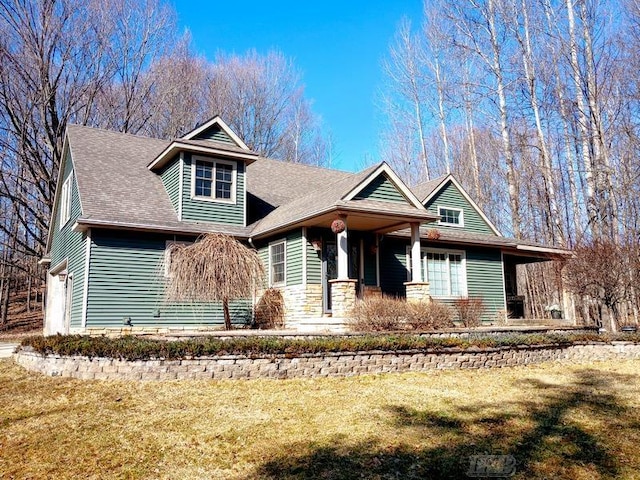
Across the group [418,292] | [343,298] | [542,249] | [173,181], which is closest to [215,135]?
[173,181]

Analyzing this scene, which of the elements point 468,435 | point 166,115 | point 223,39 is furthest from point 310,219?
point 223,39

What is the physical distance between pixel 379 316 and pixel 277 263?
4.59 meters

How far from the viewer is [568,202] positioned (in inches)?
1118

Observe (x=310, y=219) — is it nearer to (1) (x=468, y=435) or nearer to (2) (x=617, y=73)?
(1) (x=468, y=435)

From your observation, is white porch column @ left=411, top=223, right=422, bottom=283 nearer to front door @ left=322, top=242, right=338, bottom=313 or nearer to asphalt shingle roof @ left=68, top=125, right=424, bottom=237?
asphalt shingle roof @ left=68, top=125, right=424, bottom=237

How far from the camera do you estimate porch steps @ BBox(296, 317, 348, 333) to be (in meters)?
11.5

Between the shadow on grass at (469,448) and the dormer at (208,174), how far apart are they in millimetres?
9916

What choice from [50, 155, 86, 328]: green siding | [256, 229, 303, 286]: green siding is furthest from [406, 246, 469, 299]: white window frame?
[50, 155, 86, 328]: green siding

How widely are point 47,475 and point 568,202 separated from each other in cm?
2920

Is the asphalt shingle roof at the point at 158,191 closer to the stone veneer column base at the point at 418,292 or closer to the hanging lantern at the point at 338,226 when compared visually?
the hanging lantern at the point at 338,226

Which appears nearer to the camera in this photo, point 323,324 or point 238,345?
point 238,345

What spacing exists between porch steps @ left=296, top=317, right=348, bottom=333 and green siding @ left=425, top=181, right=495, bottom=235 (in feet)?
26.6

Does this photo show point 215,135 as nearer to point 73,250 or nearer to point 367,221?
Answer: point 73,250

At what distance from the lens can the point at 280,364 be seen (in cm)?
860
